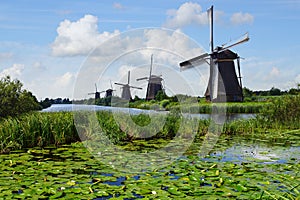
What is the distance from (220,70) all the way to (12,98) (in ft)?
46.1

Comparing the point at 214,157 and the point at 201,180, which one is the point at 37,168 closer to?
the point at 201,180

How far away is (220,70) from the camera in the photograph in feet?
66.8

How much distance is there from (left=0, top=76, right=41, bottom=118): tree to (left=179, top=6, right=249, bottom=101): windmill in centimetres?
1201

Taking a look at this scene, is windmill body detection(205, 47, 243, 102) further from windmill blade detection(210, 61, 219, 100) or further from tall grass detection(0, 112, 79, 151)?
tall grass detection(0, 112, 79, 151)

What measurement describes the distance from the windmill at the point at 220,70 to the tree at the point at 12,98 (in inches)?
473

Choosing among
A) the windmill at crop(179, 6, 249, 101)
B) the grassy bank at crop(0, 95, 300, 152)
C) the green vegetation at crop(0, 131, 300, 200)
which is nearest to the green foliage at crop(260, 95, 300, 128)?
the grassy bank at crop(0, 95, 300, 152)

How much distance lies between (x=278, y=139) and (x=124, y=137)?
3.48m

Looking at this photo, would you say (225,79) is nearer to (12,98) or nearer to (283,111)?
(283,111)

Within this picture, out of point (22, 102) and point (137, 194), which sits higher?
point (22, 102)

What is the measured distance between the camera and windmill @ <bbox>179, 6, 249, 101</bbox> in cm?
1984

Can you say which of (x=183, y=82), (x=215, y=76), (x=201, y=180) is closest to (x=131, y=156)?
(x=201, y=180)

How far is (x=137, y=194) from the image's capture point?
3355mm

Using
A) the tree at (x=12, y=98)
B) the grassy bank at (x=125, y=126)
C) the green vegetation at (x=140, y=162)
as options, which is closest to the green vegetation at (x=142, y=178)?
the green vegetation at (x=140, y=162)

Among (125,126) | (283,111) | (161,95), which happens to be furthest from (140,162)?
(161,95)
